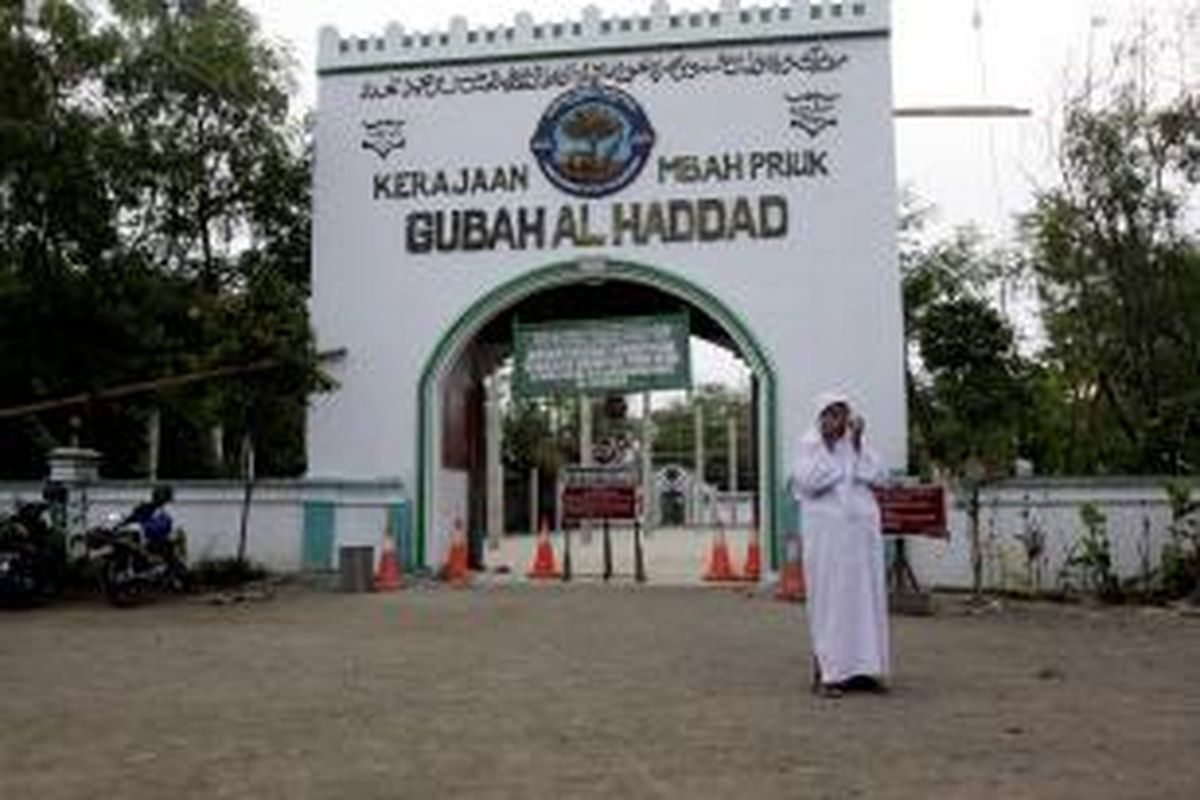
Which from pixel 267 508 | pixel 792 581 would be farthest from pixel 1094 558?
pixel 267 508

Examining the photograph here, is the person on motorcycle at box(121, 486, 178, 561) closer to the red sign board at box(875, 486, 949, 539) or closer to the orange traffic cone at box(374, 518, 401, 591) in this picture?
the orange traffic cone at box(374, 518, 401, 591)

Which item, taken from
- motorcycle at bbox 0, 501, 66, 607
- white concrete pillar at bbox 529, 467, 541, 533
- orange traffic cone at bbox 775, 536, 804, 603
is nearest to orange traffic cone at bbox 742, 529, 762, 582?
orange traffic cone at bbox 775, 536, 804, 603

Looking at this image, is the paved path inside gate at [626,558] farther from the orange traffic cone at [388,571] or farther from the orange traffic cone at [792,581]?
the orange traffic cone at [388,571]

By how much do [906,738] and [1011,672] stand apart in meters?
2.72

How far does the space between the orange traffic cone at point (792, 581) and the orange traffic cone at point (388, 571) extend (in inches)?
144

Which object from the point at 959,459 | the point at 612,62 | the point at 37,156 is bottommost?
the point at 959,459

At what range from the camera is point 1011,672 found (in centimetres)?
971

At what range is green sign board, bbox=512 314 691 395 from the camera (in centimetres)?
1817

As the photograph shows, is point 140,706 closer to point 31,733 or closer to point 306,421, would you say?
point 31,733

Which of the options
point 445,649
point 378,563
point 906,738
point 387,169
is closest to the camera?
point 906,738

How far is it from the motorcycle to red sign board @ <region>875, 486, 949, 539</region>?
7182mm

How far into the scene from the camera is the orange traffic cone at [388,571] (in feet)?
55.4

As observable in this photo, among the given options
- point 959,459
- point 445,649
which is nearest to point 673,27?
point 959,459

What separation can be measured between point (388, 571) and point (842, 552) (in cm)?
866
